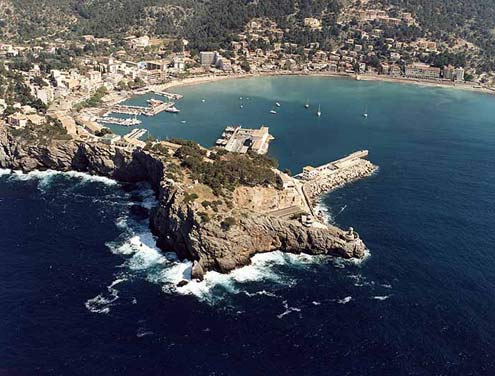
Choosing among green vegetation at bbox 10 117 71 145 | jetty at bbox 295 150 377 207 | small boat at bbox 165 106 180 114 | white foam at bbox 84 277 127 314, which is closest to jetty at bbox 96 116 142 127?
small boat at bbox 165 106 180 114

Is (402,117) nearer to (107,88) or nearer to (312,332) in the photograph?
(107,88)

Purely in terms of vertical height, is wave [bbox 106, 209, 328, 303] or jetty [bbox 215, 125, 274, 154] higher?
jetty [bbox 215, 125, 274, 154]

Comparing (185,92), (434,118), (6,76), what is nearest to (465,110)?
(434,118)

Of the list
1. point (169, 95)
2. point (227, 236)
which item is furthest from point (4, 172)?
point (169, 95)

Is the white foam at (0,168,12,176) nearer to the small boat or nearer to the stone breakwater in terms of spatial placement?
the small boat

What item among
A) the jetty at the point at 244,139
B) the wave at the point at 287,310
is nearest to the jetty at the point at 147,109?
the jetty at the point at 244,139

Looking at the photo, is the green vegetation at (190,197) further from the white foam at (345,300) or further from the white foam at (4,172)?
the white foam at (4,172)

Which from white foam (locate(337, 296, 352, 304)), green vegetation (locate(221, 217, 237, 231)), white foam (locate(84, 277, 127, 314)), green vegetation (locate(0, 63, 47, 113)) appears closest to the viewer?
white foam (locate(84, 277, 127, 314))
